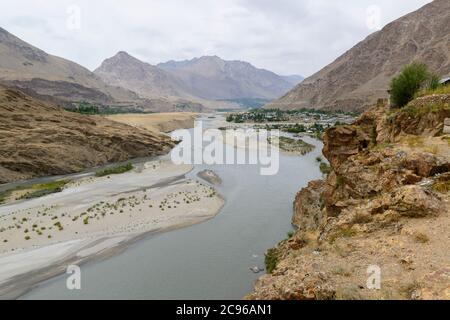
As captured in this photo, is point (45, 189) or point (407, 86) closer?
point (407, 86)

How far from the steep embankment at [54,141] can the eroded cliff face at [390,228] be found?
43829 mm

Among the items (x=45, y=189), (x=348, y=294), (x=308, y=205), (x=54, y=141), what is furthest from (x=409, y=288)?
(x=54, y=141)

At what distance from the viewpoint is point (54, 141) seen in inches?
2240

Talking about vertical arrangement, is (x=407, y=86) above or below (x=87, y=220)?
above

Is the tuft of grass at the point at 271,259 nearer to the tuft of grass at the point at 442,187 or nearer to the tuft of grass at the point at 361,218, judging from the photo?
the tuft of grass at the point at 361,218

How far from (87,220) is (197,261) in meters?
11.9

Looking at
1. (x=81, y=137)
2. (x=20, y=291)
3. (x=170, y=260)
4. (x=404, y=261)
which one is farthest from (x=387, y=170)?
(x=81, y=137)

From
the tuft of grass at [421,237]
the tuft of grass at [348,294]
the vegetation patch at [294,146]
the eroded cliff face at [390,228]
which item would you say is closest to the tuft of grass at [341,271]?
the eroded cliff face at [390,228]

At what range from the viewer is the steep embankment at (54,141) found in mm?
51188

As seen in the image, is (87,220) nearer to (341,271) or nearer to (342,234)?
(342,234)

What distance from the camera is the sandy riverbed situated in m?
22.5

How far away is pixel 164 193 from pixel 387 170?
2778cm
